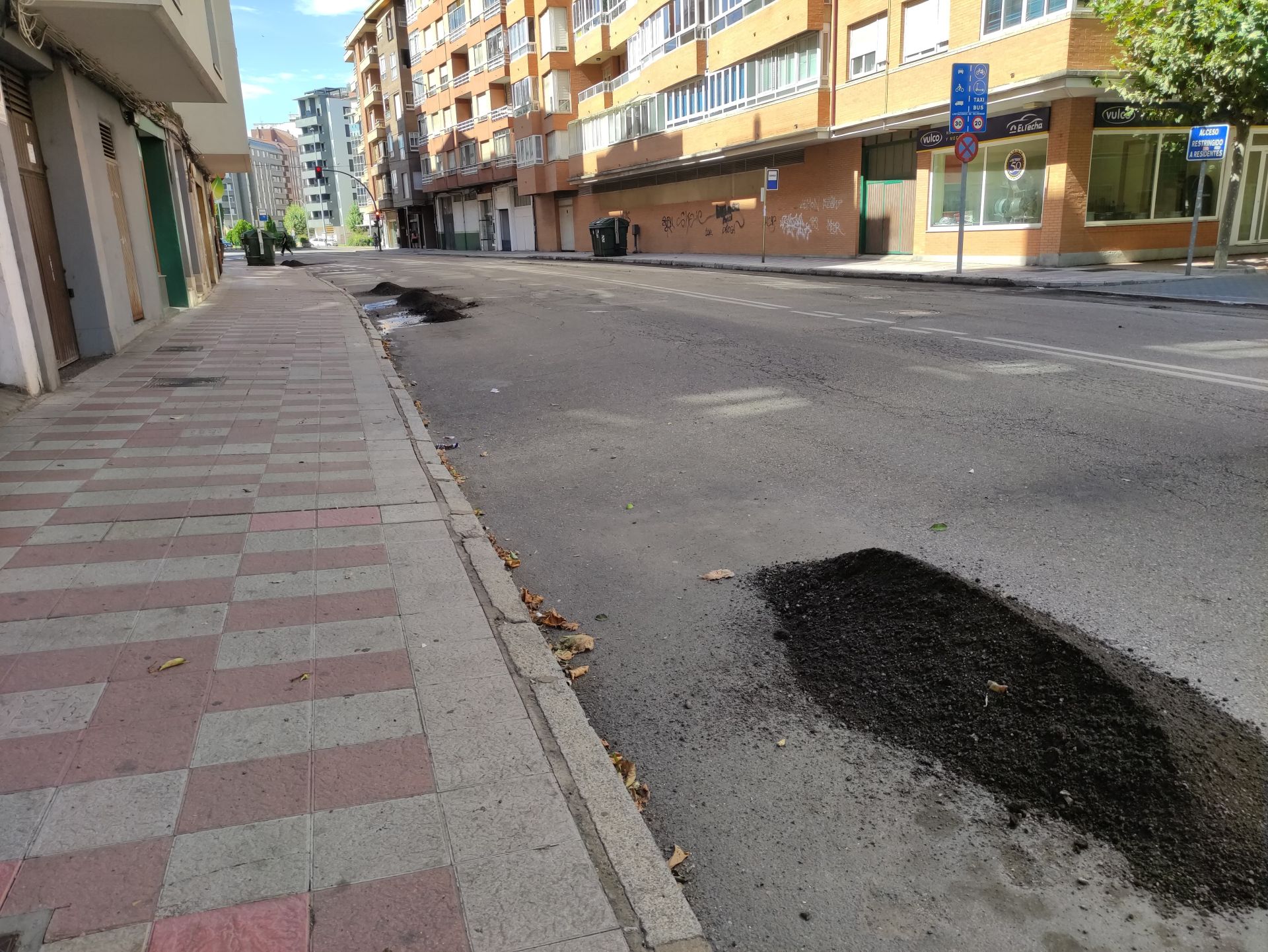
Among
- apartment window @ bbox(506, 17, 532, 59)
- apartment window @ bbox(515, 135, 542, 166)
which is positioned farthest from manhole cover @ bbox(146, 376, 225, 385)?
apartment window @ bbox(506, 17, 532, 59)

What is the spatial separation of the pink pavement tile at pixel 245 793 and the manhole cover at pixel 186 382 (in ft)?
24.9

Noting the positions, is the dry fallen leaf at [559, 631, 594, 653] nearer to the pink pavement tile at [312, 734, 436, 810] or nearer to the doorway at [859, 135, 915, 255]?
the pink pavement tile at [312, 734, 436, 810]

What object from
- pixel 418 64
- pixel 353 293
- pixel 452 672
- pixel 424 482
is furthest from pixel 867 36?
pixel 418 64

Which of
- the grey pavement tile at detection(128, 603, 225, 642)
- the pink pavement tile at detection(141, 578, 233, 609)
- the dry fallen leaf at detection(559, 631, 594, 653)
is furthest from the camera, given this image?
the pink pavement tile at detection(141, 578, 233, 609)

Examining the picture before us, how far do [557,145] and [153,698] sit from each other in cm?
5009

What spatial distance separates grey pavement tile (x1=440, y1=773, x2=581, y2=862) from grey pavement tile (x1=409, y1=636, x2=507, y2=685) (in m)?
0.68

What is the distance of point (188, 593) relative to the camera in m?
3.92

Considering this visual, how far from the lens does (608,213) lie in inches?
1854

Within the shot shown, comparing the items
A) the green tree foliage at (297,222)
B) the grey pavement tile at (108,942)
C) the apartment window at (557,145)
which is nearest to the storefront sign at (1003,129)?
the grey pavement tile at (108,942)

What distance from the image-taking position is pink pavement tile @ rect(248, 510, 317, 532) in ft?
15.6

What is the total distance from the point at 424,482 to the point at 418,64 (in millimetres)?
72613

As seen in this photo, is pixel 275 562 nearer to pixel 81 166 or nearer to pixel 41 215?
pixel 41 215

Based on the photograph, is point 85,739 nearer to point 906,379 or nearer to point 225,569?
point 225,569

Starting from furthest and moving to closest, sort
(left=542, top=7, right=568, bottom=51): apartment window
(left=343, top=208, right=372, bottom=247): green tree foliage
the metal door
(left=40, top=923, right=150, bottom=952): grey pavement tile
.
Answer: (left=343, top=208, right=372, bottom=247): green tree foliage
(left=542, top=7, right=568, bottom=51): apartment window
the metal door
(left=40, top=923, right=150, bottom=952): grey pavement tile
